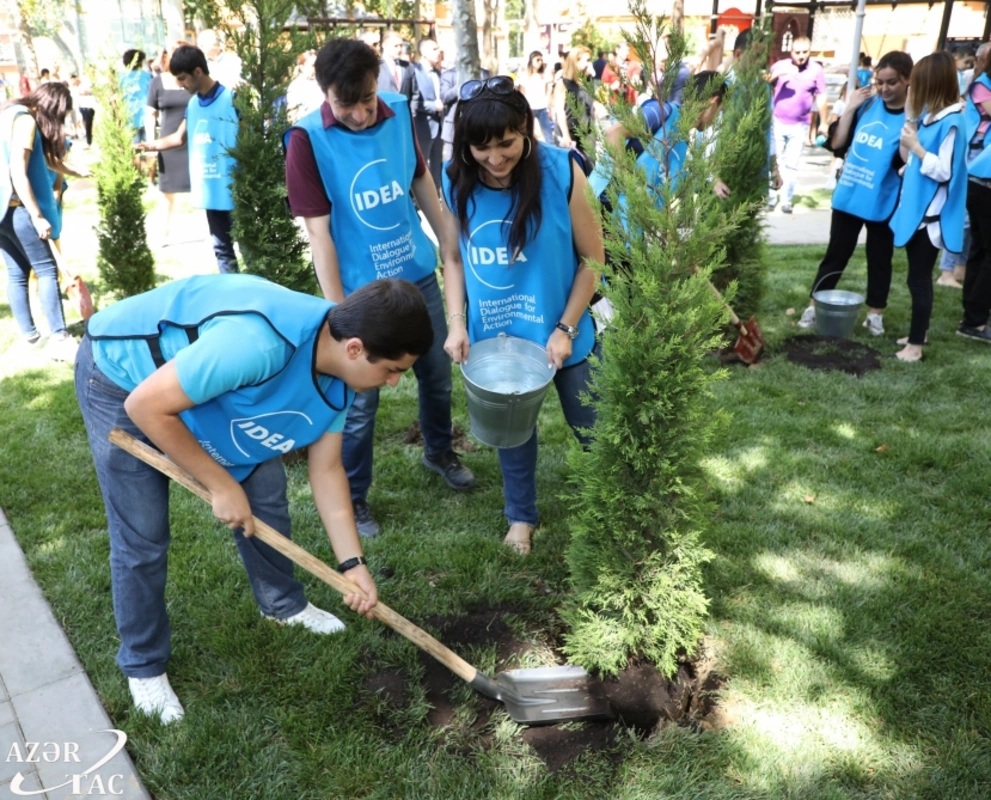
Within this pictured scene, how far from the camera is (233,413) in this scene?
2455mm

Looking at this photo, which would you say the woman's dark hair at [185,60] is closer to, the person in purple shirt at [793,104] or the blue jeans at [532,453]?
the blue jeans at [532,453]

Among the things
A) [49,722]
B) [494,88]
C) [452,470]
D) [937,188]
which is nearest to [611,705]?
[452,470]

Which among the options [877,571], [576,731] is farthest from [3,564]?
[877,571]

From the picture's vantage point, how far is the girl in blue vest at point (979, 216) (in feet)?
19.6

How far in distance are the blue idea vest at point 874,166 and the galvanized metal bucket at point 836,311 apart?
2.02 ft

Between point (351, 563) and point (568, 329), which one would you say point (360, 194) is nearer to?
point (568, 329)

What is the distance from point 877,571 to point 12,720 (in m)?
3.46

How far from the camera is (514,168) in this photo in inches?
122

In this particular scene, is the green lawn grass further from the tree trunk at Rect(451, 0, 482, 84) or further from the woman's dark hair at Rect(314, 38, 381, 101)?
the tree trunk at Rect(451, 0, 482, 84)

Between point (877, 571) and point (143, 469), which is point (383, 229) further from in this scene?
point (877, 571)

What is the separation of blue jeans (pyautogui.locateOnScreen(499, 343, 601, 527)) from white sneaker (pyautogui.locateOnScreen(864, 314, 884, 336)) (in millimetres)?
3970

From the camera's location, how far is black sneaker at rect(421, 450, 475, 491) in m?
4.36

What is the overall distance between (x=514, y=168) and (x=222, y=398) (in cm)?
141

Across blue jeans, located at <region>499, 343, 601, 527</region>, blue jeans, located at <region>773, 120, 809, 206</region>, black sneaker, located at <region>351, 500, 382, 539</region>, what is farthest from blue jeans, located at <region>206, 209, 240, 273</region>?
blue jeans, located at <region>773, 120, 809, 206</region>
